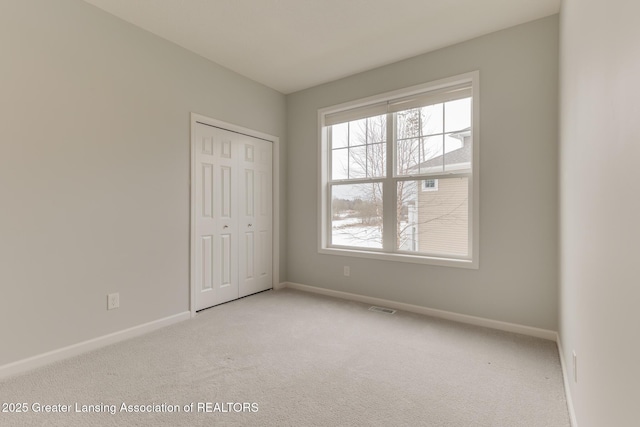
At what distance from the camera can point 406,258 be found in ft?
11.0

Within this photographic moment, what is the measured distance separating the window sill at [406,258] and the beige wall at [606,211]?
1.30 meters

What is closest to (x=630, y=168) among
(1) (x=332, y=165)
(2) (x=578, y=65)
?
(2) (x=578, y=65)

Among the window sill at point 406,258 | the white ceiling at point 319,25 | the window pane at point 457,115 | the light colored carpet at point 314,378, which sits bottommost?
the light colored carpet at point 314,378

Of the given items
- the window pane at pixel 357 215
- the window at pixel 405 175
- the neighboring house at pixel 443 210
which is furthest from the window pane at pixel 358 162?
the neighboring house at pixel 443 210

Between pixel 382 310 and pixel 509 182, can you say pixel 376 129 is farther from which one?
pixel 382 310

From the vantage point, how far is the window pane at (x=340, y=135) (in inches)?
157

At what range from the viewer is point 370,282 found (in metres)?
3.62

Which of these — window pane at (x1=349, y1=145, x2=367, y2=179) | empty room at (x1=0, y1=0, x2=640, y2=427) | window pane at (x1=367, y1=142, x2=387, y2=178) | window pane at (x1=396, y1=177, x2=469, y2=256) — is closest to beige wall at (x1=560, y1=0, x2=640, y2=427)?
empty room at (x1=0, y1=0, x2=640, y2=427)

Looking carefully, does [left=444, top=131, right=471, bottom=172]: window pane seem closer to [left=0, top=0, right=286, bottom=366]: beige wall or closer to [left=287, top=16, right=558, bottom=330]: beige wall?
[left=287, top=16, right=558, bottom=330]: beige wall

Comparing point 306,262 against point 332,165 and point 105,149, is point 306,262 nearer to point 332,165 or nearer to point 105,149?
point 332,165

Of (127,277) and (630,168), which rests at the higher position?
(630,168)

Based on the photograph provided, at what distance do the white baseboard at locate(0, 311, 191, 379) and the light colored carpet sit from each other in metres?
0.08

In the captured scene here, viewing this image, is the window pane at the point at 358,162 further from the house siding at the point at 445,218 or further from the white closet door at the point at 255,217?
the white closet door at the point at 255,217

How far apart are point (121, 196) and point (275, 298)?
206 centimetres
